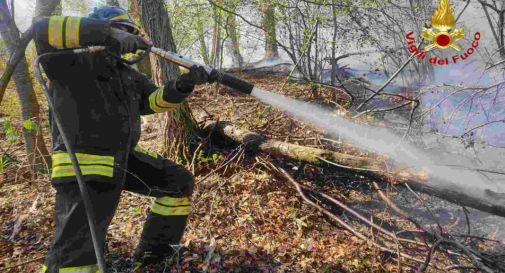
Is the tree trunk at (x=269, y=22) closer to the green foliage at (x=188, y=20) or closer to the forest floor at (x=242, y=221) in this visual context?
the green foliage at (x=188, y=20)

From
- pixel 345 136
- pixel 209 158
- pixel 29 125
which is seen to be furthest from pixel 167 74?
pixel 345 136

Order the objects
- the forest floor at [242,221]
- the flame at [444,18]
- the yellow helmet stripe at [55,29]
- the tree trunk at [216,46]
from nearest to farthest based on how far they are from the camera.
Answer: the yellow helmet stripe at [55,29], the forest floor at [242,221], the flame at [444,18], the tree trunk at [216,46]

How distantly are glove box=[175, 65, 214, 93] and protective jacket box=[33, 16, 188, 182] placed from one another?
0.51 m

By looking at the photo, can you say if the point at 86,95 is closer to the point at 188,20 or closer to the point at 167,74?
the point at 167,74

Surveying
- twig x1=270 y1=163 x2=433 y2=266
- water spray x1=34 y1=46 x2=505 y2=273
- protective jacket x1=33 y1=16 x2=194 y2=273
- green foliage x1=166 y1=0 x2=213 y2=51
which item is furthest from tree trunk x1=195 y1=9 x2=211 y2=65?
protective jacket x1=33 y1=16 x2=194 y2=273

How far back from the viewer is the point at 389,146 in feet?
15.3

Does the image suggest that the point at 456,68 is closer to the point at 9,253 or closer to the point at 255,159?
the point at 255,159

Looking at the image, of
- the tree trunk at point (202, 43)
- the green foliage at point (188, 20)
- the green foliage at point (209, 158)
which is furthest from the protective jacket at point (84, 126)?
the tree trunk at point (202, 43)

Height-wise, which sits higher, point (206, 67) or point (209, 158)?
point (206, 67)

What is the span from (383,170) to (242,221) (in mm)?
1588

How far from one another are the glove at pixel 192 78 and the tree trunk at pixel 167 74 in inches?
62.9

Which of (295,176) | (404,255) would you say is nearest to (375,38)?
(295,176)

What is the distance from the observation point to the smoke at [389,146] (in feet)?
12.0

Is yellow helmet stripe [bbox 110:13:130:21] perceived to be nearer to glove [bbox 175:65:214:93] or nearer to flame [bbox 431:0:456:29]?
glove [bbox 175:65:214:93]
